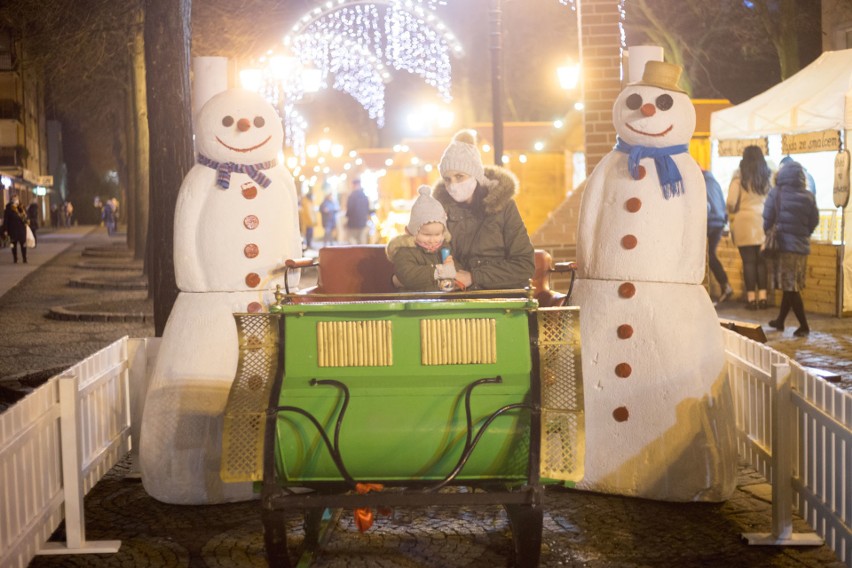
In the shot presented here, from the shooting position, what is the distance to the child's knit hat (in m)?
6.42

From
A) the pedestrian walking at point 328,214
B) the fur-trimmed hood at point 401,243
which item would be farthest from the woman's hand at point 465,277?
the pedestrian walking at point 328,214

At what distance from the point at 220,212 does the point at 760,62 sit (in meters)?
31.6

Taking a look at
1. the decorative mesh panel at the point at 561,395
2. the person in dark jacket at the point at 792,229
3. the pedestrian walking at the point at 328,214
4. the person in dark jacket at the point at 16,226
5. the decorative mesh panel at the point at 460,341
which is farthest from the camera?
the pedestrian walking at the point at 328,214

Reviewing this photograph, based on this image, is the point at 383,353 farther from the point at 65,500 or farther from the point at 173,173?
the point at 173,173

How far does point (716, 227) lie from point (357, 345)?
1214 cm

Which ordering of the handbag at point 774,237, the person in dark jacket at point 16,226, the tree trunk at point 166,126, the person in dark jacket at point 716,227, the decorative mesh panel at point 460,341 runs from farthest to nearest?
1. the person in dark jacket at point 16,226
2. the person in dark jacket at point 716,227
3. the handbag at point 774,237
4. the tree trunk at point 166,126
5. the decorative mesh panel at point 460,341

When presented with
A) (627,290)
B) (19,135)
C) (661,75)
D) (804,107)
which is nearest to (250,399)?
(627,290)

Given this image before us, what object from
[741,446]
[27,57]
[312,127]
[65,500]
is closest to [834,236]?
[741,446]

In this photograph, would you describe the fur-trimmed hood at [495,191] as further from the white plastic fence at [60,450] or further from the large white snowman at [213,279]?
the white plastic fence at [60,450]

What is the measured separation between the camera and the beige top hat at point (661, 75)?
21.9ft

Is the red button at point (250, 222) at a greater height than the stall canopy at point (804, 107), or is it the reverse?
the stall canopy at point (804, 107)

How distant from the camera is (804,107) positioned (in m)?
15.7

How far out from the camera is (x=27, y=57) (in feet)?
80.7

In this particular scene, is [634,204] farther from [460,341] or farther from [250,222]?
[250,222]
